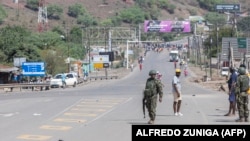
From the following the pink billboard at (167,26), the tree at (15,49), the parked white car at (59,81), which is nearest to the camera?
the parked white car at (59,81)

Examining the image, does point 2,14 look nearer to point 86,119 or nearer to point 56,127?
point 86,119

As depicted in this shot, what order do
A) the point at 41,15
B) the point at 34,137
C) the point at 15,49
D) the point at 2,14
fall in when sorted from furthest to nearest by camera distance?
the point at 2,14
the point at 41,15
the point at 15,49
the point at 34,137

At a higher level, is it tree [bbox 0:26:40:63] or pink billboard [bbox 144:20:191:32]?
pink billboard [bbox 144:20:191:32]

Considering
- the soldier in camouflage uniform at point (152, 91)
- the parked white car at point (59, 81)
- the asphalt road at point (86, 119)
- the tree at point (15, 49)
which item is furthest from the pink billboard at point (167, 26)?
the soldier in camouflage uniform at point (152, 91)

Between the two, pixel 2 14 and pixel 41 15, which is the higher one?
pixel 2 14

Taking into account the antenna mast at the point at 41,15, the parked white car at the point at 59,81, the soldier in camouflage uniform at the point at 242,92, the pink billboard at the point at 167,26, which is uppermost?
the antenna mast at the point at 41,15

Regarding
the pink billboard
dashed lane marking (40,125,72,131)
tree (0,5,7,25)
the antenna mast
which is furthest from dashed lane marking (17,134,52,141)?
tree (0,5,7,25)

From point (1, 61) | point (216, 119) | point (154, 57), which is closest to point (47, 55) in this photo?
point (1, 61)

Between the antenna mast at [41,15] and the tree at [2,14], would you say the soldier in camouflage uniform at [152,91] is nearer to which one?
the antenna mast at [41,15]

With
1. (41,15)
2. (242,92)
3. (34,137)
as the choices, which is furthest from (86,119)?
(41,15)

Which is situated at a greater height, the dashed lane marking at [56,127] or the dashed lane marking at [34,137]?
the dashed lane marking at [34,137]

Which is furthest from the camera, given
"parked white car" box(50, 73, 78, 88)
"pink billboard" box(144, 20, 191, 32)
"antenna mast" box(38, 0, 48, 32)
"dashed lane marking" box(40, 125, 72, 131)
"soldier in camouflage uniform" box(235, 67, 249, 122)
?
"antenna mast" box(38, 0, 48, 32)

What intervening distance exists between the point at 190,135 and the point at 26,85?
161 feet

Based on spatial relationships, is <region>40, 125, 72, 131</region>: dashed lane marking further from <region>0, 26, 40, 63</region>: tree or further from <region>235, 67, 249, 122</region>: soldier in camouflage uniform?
<region>0, 26, 40, 63</region>: tree
